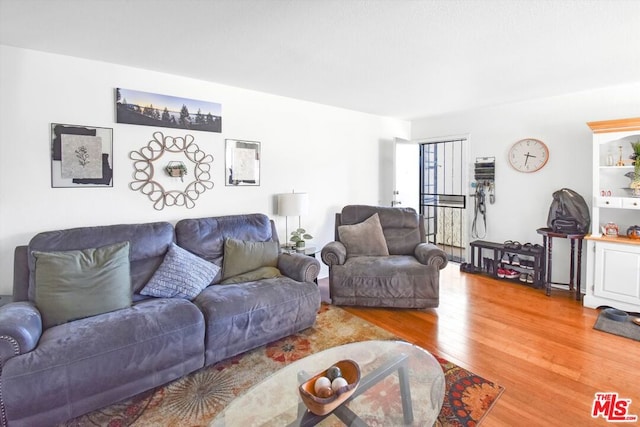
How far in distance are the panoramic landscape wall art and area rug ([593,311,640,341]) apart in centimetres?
396

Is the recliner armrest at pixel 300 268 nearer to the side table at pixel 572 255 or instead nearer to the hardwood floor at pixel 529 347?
the hardwood floor at pixel 529 347

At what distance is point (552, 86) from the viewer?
3.40 m

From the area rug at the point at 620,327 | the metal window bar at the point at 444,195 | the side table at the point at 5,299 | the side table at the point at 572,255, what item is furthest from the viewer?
the metal window bar at the point at 444,195

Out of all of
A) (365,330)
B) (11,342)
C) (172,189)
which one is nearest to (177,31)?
(172,189)

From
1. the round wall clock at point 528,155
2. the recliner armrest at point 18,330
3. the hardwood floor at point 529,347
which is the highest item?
the round wall clock at point 528,155

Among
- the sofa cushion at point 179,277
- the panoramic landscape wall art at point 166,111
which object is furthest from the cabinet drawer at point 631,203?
the panoramic landscape wall art at point 166,111

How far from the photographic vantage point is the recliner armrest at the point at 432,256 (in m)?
3.14

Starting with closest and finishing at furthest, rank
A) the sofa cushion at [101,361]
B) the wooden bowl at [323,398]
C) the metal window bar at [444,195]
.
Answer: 1. the wooden bowl at [323,398]
2. the sofa cushion at [101,361]
3. the metal window bar at [444,195]

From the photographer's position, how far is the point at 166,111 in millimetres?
2969

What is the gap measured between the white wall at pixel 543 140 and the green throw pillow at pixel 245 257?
310 cm

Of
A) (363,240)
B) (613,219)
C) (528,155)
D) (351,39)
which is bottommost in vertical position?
(363,240)

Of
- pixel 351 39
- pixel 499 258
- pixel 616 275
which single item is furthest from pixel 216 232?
pixel 616 275

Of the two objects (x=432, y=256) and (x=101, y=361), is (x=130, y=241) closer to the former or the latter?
(x=101, y=361)

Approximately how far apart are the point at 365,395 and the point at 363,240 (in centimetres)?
219
